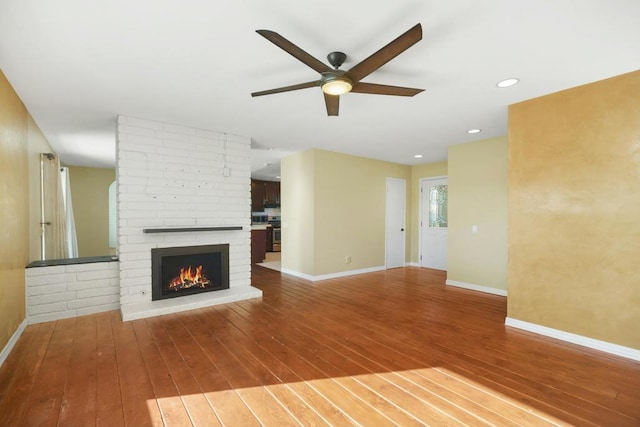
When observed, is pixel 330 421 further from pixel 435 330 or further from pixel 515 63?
pixel 515 63

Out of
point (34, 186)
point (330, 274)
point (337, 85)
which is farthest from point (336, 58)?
point (34, 186)

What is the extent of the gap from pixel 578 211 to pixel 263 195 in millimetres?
8219

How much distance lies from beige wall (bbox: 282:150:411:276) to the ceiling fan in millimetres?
2975

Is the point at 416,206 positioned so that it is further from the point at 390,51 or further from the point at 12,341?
the point at 12,341

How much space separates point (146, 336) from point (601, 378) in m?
4.02

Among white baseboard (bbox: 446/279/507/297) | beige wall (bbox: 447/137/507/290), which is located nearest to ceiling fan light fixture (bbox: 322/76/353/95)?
beige wall (bbox: 447/137/507/290)

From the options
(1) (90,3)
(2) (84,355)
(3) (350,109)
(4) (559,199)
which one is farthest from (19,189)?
(4) (559,199)

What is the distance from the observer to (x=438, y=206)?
21.6ft

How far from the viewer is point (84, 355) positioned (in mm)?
2561

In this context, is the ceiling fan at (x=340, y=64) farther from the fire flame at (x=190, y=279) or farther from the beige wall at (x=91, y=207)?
the beige wall at (x=91, y=207)

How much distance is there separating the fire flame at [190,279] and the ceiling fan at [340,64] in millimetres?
3080

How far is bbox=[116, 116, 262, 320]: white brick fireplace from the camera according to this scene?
144 inches

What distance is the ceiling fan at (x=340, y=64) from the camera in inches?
65.9

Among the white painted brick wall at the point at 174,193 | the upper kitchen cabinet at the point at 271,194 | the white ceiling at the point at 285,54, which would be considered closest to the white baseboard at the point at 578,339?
the white ceiling at the point at 285,54
